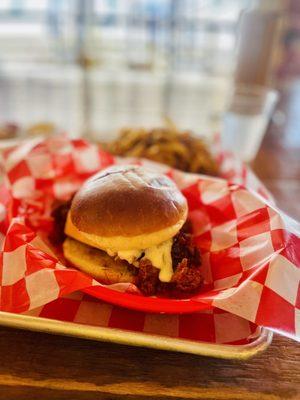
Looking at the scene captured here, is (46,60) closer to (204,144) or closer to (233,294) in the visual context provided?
(204,144)

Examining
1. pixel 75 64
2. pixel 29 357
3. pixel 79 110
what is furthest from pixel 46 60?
pixel 29 357

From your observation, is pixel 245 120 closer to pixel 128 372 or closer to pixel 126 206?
pixel 126 206

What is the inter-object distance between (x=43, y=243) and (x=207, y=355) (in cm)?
43

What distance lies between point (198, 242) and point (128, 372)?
391mm

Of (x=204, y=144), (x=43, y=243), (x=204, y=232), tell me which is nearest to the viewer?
(x=43, y=243)

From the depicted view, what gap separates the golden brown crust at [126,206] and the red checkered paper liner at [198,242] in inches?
4.3

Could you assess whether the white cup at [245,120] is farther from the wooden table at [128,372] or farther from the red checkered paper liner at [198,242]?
the wooden table at [128,372]

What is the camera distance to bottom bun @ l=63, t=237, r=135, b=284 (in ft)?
2.72

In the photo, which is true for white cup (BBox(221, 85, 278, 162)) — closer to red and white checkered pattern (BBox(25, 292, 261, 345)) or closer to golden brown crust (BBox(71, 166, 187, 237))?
golden brown crust (BBox(71, 166, 187, 237))

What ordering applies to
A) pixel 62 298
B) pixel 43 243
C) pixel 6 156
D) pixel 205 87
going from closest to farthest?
pixel 62 298, pixel 43 243, pixel 6 156, pixel 205 87

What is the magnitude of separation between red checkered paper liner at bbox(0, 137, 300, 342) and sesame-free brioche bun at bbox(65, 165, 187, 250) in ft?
0.31

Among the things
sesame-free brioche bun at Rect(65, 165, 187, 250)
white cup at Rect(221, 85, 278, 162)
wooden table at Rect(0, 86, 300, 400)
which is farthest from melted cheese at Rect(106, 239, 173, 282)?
white cup at Rect(221, 85, 278, 162)

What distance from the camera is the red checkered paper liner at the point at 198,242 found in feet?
2.35

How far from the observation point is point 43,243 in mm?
899
